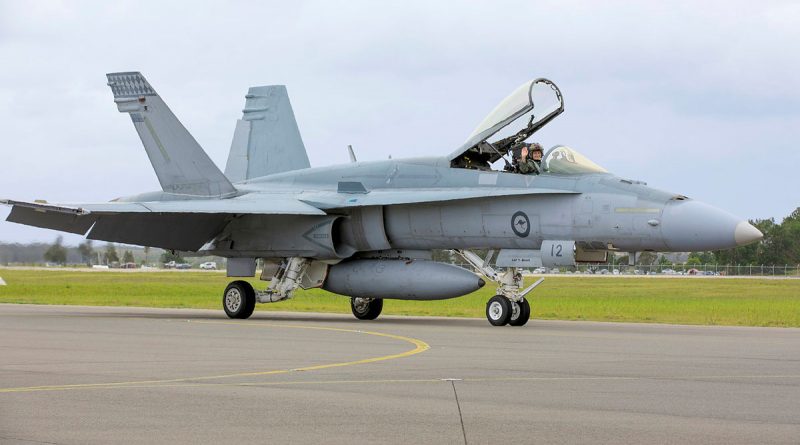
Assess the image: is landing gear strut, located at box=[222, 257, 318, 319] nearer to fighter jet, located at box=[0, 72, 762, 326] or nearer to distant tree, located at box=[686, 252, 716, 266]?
fighter jet, located at box=[0, 72, 762, 326]

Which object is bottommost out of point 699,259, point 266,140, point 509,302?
point 509,302

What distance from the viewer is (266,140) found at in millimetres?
26781

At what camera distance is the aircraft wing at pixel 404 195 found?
1917cm

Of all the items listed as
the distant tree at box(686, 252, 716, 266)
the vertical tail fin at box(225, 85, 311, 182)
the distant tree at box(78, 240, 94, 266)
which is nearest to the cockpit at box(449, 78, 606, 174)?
the vertical tail fin at box(225, 85, 311, 182)

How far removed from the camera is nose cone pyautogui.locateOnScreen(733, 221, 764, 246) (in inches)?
679

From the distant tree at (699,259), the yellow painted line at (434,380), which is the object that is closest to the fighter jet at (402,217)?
the yellow painted line at (434,380)

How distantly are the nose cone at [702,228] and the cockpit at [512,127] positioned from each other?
305 cm

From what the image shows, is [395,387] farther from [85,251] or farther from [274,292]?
[85,251]

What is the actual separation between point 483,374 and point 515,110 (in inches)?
396

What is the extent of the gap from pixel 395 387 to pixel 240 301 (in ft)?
41.2

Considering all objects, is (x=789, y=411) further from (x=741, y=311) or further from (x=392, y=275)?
(x=741, y=311)

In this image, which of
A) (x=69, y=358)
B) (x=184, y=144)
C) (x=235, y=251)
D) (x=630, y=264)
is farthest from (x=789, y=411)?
(x=184, y=144)

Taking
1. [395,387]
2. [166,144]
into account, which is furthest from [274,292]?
[395,387]

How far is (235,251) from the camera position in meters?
22.3
